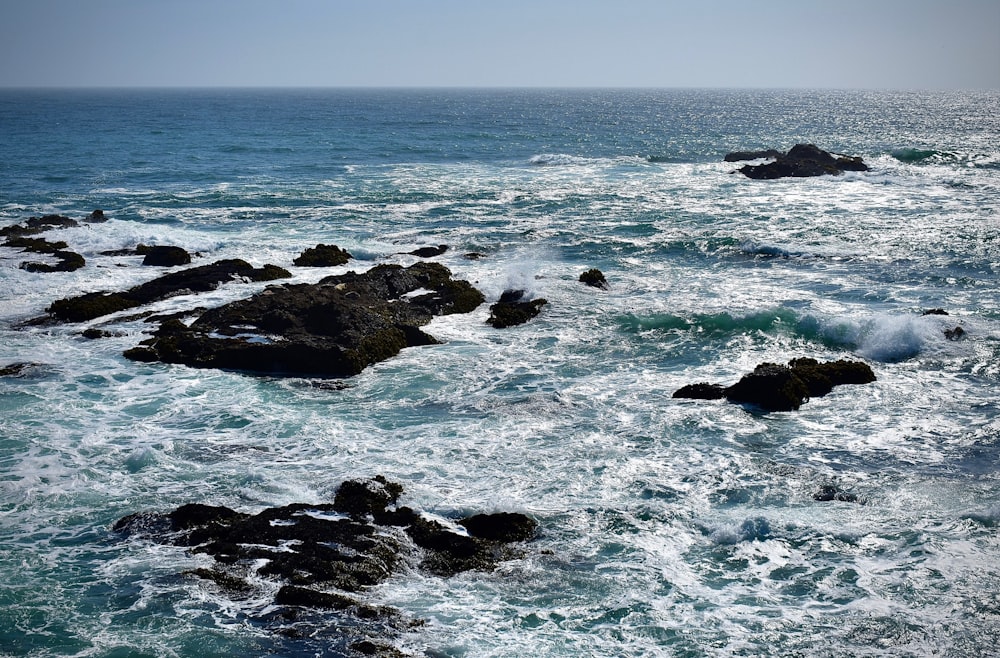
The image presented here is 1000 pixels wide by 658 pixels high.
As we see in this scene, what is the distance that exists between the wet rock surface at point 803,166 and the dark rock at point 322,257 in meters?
36.8

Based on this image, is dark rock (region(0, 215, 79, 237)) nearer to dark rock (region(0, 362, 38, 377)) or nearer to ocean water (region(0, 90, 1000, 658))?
ocean water (region(0, 90, 1000, 658))

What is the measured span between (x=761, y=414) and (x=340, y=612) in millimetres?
10597

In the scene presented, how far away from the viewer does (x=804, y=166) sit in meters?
59.7

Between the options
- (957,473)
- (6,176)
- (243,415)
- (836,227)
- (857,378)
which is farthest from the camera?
(6,176)

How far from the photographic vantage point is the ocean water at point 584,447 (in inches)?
439

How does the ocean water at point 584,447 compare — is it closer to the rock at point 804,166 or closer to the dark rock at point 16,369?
the dark rock at point 16,369

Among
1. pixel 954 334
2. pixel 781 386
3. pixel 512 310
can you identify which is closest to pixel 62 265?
pixel 512 310

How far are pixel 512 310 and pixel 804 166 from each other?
42196 mm

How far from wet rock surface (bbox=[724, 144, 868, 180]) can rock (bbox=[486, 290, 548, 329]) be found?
37544 mm

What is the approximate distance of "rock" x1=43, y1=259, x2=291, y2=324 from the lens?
24531mm

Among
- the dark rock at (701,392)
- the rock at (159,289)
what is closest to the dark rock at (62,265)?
the rock at (159,289)

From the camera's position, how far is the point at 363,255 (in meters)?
33.0

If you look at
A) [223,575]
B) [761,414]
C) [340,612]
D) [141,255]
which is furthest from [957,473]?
[141,255]

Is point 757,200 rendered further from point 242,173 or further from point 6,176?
point 6,176
